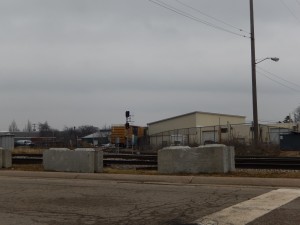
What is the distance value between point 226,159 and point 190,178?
167 centimetres

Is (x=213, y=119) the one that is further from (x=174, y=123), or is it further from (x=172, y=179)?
(x=172, y=179)

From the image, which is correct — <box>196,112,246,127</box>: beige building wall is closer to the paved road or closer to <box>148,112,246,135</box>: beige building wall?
<box>148,112,246,135</box>: beige building wall

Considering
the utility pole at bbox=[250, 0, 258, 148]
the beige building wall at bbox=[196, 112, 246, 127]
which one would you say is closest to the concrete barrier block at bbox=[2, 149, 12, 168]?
the utility pole at bbox=[250, 0, 258, 148]

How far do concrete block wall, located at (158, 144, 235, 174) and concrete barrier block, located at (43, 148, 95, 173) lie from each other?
250 centimetres

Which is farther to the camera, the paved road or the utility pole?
the utility pole

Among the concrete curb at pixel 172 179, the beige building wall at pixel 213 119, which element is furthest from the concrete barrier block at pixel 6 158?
the beige building wall at pixel 213 119

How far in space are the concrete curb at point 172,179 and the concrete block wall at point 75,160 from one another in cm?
68

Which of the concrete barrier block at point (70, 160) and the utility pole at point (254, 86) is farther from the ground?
the utility pole at point (254, 86)

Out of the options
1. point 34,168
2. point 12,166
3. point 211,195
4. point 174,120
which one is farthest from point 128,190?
point 174,120

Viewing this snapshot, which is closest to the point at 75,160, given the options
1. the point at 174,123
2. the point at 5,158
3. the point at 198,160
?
the point at 5,158

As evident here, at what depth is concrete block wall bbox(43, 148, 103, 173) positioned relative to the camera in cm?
1623

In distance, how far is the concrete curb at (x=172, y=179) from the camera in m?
12.6

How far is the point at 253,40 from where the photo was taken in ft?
119

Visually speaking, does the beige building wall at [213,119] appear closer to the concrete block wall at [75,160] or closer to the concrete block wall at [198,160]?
the concrete block wall at [75,160]
